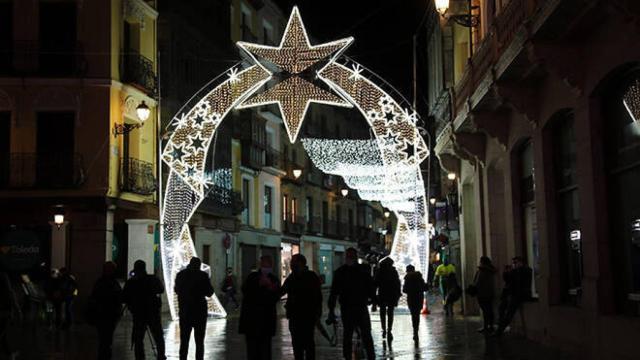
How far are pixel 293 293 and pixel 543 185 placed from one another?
6.67 metres

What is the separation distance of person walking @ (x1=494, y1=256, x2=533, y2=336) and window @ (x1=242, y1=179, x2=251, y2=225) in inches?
1016

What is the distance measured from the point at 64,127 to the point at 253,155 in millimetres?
15086

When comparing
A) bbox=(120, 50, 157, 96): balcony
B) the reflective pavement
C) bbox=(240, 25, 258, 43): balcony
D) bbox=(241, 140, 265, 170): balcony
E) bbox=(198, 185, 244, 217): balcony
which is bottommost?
the reflective pavement

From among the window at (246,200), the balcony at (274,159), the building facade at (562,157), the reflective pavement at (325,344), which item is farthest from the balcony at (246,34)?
the reflective pavement at (325,344)

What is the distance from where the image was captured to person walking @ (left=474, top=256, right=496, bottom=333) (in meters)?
19.0

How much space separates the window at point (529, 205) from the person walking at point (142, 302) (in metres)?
8.42

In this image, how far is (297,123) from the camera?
821 inches

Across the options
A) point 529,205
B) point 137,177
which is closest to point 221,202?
point 137,177

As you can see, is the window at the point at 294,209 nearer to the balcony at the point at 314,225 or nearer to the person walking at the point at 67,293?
the balcony at the point at 314,225

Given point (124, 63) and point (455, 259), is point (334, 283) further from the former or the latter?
point (455, 259)

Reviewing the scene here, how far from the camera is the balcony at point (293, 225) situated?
169 feet

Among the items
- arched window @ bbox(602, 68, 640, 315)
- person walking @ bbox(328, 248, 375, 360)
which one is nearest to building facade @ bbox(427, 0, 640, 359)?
arched window @ bbox(602, 68, 640, 315)

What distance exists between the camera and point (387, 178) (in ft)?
76.5

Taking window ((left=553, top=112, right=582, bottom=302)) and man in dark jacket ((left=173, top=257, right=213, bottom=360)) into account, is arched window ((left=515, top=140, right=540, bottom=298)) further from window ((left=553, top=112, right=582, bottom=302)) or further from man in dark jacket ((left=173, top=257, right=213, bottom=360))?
man in dark jacket ((left=173, top=257, right=213, bottom=360))
